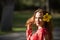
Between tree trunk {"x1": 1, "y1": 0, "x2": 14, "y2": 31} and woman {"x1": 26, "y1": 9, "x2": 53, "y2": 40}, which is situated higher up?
tree trunk {"x1": 1, "y1": 0, "x2": 14, "y2": 31}

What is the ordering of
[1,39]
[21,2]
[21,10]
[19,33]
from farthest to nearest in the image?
[21,2]
[21,10]
[19,33]
[1,39]

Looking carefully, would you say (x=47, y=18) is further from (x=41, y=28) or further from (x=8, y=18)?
(x=8, y=18)

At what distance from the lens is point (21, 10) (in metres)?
48.7

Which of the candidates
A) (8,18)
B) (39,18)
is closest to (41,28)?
(39,18)

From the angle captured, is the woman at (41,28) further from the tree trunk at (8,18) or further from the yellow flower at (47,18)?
the tree trunk at (8,18)

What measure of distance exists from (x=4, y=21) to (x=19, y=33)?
166 centimetres

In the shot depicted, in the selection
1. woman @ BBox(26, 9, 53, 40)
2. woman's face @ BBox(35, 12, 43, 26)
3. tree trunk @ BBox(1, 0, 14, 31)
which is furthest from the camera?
tree trunk @ BBox(1, 0, 14, 31)

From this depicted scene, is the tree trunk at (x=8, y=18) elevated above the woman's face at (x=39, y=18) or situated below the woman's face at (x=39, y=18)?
above

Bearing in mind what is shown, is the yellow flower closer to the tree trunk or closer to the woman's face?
the woman's face

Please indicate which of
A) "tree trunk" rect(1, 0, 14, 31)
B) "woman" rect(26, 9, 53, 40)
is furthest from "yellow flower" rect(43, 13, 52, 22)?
"tree trunk" rect(1, 0, 14, 31)

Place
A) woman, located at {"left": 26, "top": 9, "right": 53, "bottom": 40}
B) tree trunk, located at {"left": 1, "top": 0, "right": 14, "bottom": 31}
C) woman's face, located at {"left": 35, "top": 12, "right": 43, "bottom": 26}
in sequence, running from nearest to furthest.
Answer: woman, located at {"left": 26, "top": 9, "right": 53, "bottom": 40} → woman's face, located at {"left": 35, "top": 12, "right": 43, "bottom": 26} → tree trunk, located at {"left": 1, "top": 0, "right": 14, "bottom": 31}

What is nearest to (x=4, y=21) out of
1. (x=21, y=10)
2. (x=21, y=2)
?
(x=21, y=10)

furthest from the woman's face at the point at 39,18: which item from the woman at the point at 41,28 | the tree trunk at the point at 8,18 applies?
the tree trunk at the point at 8,18

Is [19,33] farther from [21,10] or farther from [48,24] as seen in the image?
[21,10]
